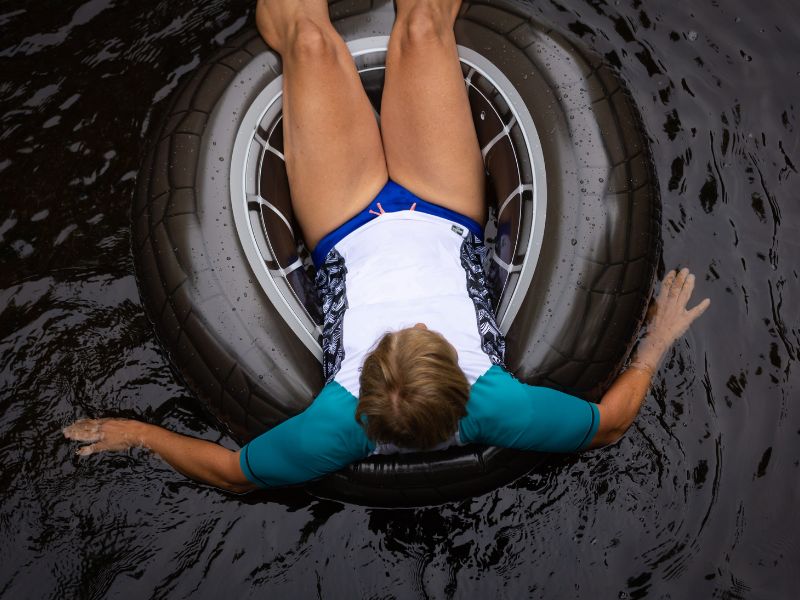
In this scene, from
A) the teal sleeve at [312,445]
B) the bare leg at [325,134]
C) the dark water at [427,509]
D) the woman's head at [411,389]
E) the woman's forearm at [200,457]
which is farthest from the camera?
the dark water at [427,509]

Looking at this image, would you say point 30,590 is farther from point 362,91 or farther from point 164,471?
point 362,91

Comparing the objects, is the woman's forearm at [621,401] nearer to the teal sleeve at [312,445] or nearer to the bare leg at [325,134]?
the teal sleeve at [312,445]

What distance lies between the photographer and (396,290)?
2094 millimetres

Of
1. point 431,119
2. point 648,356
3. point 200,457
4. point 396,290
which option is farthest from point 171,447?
point 648,356

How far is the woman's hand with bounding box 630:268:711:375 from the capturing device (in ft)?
8.22

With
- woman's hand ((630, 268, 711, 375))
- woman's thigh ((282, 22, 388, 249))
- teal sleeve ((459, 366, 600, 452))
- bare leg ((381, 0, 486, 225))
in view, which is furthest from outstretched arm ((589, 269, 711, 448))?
woman's thigh ((282, 22, 388, 249))

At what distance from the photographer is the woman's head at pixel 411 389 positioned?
5.84ft

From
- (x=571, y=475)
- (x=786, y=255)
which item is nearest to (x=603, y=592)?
(x=571, y=475)

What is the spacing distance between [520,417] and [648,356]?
0.69m

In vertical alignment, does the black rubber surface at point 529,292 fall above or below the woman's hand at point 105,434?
above

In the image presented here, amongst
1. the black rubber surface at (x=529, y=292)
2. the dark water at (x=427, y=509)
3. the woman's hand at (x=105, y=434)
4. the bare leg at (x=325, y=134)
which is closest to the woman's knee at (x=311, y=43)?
the bare leg at (x=325, y=134)

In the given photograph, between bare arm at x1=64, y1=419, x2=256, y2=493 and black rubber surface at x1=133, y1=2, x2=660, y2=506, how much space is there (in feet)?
0.38

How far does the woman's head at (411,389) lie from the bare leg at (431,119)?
0.66 meters

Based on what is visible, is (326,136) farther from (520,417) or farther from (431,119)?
(520,417)
